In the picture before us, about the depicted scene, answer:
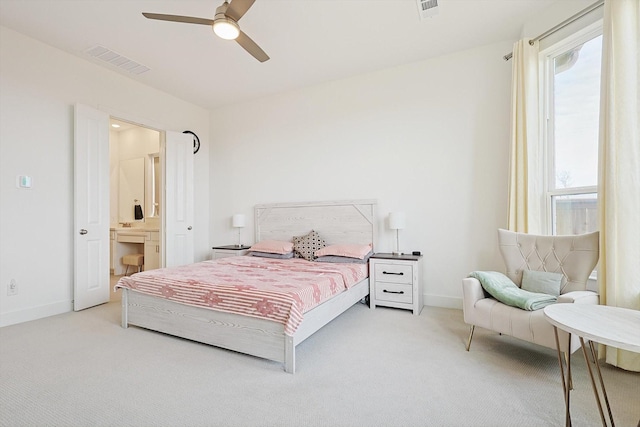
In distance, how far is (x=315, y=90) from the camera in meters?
4.49

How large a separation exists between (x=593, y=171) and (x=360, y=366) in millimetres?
2561

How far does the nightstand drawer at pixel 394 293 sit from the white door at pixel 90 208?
3.49 m

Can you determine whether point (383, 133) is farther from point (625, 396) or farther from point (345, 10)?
point (625, 396)

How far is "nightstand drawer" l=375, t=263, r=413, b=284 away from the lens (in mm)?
3402

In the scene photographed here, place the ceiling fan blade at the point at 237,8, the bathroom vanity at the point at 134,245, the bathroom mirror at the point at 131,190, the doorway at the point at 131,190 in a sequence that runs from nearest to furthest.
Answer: the ceiling fan blade at the point at 237,8 < the bathroom vanity at the point at 134,245 < the doorway at the point at 131,190 < the bathroom mirror at the point at 131,190

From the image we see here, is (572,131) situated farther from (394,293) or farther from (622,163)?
(394,293)

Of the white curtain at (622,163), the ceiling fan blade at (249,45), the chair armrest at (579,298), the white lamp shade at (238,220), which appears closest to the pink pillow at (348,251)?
the white lamp shade at (238,220)

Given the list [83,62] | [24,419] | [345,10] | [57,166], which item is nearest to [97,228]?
[57,166]

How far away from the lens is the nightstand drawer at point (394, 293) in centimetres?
341

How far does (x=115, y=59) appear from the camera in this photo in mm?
3697

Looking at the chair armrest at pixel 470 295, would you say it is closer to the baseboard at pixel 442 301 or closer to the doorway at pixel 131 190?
the baseboard at pixel 442 301

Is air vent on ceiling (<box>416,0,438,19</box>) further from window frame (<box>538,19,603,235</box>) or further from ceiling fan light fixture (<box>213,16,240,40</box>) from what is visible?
ceiling fan light fixture (<box>213,16,240,40</box>)

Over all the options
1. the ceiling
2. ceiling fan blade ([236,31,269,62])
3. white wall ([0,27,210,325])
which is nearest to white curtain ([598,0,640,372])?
the ceiling

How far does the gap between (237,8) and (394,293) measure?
10.3ft
